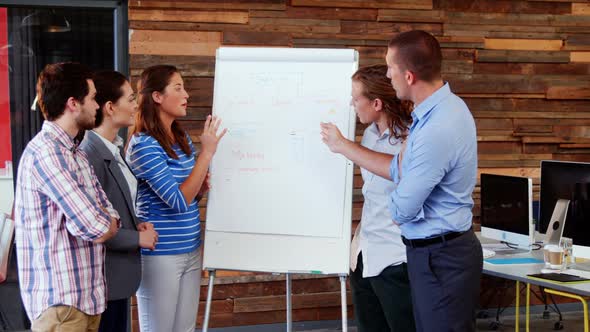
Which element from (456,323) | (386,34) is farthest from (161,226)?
(386,34)

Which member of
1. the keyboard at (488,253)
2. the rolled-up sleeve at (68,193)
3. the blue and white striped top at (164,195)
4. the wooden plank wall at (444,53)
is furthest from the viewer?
the wooden plank wall at (444,53)

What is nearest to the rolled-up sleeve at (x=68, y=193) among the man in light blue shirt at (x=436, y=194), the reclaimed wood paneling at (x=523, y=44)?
the man in light blue shirt at (x=436, y=194)

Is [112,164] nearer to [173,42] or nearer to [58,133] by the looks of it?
[58,133]

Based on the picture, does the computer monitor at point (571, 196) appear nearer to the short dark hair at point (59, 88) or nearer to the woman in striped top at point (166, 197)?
the woman in striped top at point (166, 197)

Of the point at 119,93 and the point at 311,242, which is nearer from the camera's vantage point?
the point at 119,93

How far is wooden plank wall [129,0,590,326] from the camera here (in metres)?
4.72

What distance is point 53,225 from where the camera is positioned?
7.98ft

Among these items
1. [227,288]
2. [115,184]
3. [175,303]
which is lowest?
[227,288]

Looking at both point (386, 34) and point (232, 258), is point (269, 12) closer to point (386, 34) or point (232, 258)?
point (386, 34)

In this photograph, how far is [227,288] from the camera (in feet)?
16.1

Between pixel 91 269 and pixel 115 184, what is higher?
pixel 115 184

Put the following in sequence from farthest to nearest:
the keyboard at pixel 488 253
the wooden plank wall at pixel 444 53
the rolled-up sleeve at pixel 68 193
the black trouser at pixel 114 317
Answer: the wooden plank wall at pixel 444 53 < the keyboard at pixel 488 253 < the black trouser at pixel 114 317 < the rolled-up sleeve at pixel 68 193

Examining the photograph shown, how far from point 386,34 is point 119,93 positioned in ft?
8.12

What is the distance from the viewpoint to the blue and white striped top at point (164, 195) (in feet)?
9.87
